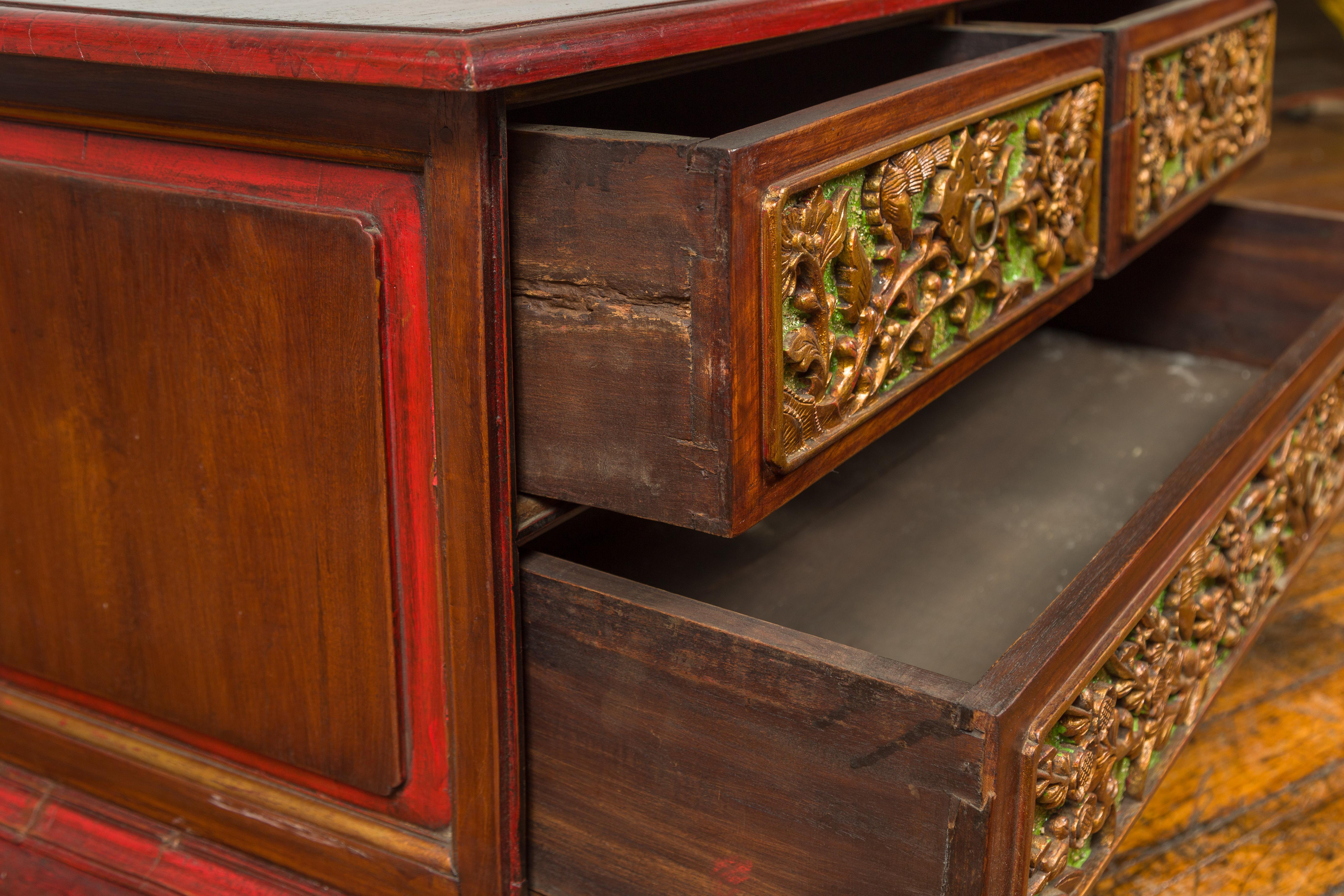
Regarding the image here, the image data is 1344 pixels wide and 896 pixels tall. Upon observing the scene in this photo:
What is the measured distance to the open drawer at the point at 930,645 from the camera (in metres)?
0.74

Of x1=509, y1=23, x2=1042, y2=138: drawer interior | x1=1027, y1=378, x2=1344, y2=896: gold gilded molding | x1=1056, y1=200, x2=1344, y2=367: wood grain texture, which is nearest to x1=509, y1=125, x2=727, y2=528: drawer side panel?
x1=1027, y1=378, x2=1344, y2=896: gold gilded molding

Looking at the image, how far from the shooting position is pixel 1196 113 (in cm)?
142

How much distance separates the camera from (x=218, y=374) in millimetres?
857

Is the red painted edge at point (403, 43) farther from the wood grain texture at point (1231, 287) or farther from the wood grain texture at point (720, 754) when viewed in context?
the wood grain texture at point (1231, 287)

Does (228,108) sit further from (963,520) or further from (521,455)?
(963,520)

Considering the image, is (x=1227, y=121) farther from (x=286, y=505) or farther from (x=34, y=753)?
(x=34, y=753)

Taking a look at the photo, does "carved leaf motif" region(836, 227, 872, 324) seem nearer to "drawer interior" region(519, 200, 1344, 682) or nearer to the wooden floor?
"drawer interior" region(519, 200, 1344, 682)

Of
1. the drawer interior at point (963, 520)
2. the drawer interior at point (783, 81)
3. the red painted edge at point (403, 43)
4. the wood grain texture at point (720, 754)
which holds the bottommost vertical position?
the drawer interior at point (963, 520)

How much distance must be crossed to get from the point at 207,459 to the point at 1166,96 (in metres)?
0.97

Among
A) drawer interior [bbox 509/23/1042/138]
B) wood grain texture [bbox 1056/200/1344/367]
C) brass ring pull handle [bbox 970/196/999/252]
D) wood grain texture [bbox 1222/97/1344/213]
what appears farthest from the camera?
wood grain texture [bbox 1222/97/1344/213]

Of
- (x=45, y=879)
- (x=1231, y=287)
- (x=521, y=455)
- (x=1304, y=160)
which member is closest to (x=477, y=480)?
(x=521, y=455)

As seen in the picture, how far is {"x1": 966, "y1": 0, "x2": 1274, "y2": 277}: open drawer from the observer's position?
3.94 feet

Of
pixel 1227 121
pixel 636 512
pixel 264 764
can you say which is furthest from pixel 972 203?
pixel 1227 121

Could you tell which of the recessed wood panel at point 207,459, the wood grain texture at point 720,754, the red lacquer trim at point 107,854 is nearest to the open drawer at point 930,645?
the wood grain texture at point 720,754
